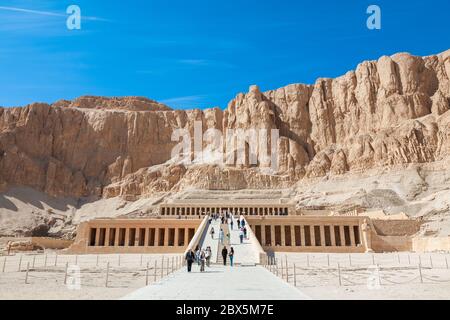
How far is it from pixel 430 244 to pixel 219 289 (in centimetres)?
3244

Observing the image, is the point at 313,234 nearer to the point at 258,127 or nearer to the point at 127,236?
the point at 127,236

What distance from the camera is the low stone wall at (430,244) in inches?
1371

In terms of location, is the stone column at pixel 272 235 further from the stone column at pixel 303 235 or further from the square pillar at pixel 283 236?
the stone column at pixel 303 235

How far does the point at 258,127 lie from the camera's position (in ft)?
316

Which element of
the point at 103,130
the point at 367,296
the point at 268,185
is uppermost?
the point at 103,130

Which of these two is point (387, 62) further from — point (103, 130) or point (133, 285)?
point (133, 285)

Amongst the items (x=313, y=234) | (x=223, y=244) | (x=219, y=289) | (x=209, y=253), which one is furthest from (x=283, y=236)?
(x=219, y=289)

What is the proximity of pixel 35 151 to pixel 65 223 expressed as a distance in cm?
3062

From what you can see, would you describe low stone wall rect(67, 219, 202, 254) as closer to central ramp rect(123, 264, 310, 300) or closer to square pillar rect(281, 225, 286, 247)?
square pillar rect(281, 225, 286, 247)

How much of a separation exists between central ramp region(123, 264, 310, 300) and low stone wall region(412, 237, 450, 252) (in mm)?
26878

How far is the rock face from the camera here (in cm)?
8162

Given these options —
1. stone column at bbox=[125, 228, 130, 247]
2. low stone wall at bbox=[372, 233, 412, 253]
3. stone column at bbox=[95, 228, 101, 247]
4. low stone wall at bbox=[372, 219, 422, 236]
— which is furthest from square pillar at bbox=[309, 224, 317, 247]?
stone column at bbox=[95, 228, 101, 247]

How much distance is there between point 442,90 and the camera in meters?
88.1

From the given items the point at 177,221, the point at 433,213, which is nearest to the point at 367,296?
the point at 177,221
